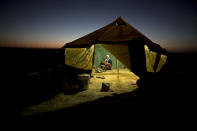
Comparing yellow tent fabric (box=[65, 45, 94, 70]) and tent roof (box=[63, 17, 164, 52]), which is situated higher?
tent roof (box=[63, 17, 164, 52])

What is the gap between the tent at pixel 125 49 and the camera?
4.68 metres

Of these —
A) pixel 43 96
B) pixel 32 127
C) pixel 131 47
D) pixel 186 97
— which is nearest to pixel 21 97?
pixel 43 96

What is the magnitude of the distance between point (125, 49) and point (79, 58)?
258 cm

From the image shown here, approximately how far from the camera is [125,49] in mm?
5926

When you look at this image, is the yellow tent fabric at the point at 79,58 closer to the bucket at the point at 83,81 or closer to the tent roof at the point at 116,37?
the tent roof at the point at 116,37

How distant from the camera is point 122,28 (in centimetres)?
567

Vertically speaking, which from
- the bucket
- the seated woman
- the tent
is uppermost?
the tent

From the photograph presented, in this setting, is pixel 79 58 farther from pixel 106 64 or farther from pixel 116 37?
pixel 106 64

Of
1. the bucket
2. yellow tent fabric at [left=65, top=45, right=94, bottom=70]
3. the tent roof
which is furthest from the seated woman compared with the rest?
the bucket

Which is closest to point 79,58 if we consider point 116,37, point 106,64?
point 116,37

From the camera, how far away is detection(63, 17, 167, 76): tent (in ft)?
15.4

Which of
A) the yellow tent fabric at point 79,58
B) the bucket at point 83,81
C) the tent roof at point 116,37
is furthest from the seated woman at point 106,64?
the bucket at point 83,81

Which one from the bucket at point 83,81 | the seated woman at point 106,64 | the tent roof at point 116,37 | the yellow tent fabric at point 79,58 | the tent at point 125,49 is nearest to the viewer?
the tent at point 125,49

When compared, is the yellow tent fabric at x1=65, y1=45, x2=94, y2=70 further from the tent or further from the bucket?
the bucket
